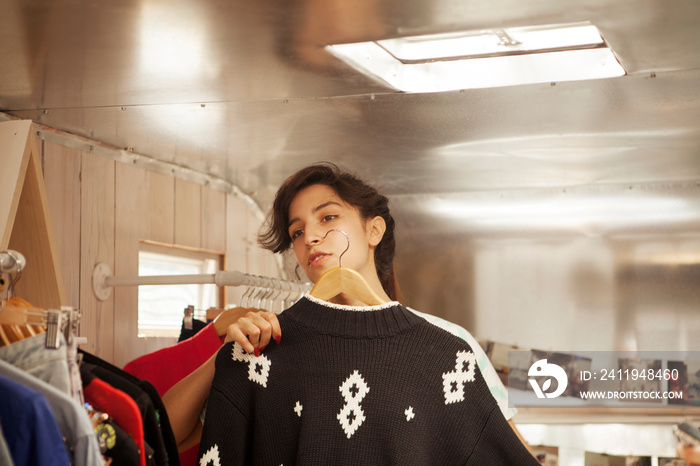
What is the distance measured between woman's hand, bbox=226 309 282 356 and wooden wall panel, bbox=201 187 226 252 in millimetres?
1249

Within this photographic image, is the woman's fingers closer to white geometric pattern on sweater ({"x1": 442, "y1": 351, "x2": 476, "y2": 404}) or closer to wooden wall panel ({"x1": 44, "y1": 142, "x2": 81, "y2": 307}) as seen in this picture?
white geometric pattern on sweater ({"x1": 442, "y1": 351, "x2": 476, "y2": 404})

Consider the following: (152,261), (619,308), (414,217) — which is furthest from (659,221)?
(152,261)

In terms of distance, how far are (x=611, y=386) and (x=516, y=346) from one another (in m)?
0.35

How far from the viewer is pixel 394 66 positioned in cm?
152

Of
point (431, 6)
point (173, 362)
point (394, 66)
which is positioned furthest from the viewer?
point (173, 362)

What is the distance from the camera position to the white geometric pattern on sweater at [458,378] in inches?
48.9

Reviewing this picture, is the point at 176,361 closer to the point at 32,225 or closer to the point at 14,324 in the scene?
the point at 32,225

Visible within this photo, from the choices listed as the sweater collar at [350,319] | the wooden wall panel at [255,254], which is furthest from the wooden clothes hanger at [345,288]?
the wooden wall panel at [255,254]

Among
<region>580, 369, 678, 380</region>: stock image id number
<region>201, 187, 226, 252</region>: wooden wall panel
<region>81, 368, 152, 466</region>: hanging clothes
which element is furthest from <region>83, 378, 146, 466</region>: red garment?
<region>580, 369, 678, 380</region>: stock image id number

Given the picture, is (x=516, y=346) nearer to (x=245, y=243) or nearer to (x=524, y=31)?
(x=245, y=243)

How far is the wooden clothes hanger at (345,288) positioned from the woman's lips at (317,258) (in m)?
0.14

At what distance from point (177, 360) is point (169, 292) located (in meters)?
0.81

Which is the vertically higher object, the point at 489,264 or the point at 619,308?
Result: the point at 489,264

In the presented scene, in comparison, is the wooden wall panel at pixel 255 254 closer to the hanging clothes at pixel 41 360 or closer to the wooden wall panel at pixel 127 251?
the wooden wall panel at pixel 127 251
